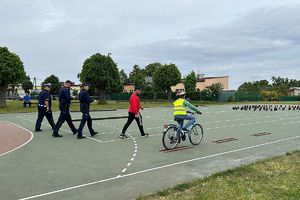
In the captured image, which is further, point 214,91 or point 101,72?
point 214,91

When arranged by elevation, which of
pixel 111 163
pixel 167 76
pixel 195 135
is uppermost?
pixel 167 76

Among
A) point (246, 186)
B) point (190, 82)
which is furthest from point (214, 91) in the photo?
point (246, 186)

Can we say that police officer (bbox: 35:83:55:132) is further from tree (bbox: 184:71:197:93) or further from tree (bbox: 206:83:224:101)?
tree (bbox: 206:83:224:101)

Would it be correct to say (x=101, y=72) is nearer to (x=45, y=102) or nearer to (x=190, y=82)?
(x=190, y=82)

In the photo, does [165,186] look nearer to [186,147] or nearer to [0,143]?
[186,147]

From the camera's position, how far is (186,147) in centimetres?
1071

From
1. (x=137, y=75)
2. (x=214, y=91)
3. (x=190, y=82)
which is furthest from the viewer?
(x=137, y=75)

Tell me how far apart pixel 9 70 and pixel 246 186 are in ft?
91.8

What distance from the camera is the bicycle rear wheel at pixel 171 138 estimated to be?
10.3 meters

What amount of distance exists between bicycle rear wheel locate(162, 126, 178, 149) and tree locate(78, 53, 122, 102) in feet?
104

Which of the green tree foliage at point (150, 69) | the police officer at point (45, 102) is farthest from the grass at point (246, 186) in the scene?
the green tree foliage at point (150, 69)

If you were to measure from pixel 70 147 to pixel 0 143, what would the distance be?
2.41 metres

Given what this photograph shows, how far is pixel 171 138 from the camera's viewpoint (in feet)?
34.2

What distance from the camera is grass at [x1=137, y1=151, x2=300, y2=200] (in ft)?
18.1
